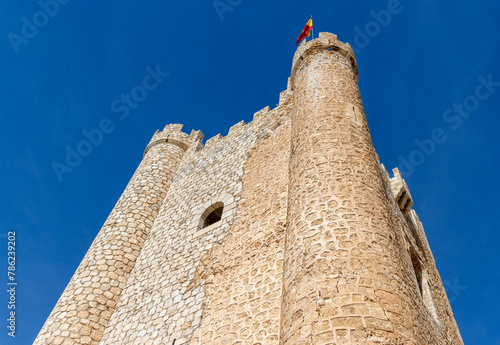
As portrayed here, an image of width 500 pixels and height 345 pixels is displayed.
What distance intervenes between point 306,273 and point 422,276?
6.01 meters

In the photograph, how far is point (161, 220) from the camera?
9328 millimetres

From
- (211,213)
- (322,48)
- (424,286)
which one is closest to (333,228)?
(211,213)

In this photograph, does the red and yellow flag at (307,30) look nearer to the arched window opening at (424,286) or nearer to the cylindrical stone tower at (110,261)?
the cylindrical stone tower at (110,261)

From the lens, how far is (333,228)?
444 cm

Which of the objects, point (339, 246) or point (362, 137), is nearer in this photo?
point (339, 246)

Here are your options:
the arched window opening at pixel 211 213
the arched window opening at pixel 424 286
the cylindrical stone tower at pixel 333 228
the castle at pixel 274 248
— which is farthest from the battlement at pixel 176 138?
the arched window opening at pixel 424 286

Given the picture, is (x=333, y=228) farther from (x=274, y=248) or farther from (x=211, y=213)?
(x=211, y=213)

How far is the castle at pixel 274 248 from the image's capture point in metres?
3.93

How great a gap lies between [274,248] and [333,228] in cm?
163

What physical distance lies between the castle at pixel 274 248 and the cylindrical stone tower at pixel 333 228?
0.05 feet

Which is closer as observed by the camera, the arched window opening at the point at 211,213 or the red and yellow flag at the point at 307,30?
the arched window opening at the point at 211,213

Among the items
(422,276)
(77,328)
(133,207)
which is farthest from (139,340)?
(422,276)

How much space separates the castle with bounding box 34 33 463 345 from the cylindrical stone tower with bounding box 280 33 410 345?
0.01 m

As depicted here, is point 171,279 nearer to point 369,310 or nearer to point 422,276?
point 369,310
